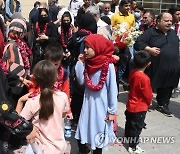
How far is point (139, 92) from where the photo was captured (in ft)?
14.2

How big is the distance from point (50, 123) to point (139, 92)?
164cm

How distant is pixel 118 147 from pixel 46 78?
2071 millimetres

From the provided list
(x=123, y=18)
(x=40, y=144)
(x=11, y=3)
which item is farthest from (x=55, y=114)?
(x=11, y=3)

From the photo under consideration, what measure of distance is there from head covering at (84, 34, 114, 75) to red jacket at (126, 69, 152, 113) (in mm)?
718

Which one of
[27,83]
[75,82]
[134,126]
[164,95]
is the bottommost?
[164,95]

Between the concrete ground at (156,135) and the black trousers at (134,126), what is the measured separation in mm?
193

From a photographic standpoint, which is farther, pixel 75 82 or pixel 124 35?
pixel 124 35

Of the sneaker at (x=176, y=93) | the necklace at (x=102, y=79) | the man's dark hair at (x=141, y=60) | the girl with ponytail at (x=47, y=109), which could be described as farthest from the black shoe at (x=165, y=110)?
the girl with ponytail at (x=47, y=109)

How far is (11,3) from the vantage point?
996 centimetres

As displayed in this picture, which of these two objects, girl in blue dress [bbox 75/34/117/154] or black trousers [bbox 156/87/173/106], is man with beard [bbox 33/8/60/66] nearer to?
girl in blue dress [bbox 75/34/117/154]

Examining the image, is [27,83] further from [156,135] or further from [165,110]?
[165,110]

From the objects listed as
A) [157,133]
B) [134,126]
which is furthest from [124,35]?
[134,126]

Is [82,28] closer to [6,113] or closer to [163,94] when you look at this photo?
[163,94]

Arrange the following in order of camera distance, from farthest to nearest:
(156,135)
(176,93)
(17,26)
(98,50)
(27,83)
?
(176,93)
(156,135)
(17,26)
(27,83)
(98,50)
